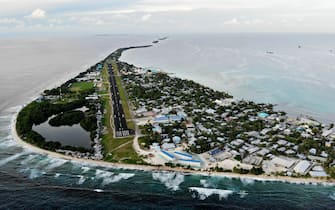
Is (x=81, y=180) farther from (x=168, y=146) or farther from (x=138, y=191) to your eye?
(x=168, y=146)

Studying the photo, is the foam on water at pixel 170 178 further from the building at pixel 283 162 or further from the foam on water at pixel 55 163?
the foam on water at pixel 55 163

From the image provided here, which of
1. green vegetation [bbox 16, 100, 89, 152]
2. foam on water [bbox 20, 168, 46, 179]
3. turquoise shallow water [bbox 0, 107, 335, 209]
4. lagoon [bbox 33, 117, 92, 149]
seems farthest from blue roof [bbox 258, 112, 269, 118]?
foam on water [bbox 20, 168, 46, 179]

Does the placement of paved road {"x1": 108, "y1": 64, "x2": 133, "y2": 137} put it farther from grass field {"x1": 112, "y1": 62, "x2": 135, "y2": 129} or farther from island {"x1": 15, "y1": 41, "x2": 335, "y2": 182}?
grass field {"x1": 112, "y1": 62, "x2": 135, "y2": 129}

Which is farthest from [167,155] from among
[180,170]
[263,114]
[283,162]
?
[263,114]

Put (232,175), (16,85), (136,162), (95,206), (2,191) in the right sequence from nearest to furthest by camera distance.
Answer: (95,206)
(2,191)
(232,175)
(136,162)
(16,85)

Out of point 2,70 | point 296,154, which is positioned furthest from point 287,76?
point 2,70

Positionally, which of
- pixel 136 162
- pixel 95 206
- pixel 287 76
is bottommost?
pixel 95 206

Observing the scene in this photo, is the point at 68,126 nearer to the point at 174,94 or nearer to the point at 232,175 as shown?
the point at 174,94
